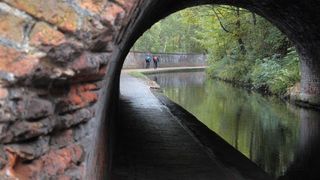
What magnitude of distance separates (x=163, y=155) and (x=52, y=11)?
250 inches

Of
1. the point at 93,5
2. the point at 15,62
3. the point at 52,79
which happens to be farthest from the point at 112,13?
the point at 15,62

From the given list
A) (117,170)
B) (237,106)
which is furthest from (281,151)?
(237,106)

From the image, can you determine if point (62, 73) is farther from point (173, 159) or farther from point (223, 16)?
point (223, 16)

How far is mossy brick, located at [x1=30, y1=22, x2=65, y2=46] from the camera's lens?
2.61 m

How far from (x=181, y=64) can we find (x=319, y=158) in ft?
151

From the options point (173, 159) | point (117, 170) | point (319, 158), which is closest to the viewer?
point (117, 170)

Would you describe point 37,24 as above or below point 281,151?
above

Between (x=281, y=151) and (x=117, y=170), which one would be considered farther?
(x=281, y=151)

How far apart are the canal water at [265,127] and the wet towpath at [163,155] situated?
6.15 feet

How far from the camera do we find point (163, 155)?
880 centimetres

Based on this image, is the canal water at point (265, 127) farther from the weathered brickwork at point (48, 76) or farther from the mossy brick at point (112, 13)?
the mossy brick at point (112, 13)

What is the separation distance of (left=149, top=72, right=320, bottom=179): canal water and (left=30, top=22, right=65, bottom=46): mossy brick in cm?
804

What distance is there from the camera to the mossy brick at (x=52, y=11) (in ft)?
8.58

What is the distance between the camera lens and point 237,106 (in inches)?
859
